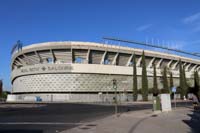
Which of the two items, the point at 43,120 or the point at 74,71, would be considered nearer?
the point at 43,120

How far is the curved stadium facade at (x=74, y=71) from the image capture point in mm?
91938

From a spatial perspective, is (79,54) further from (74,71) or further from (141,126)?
(141,126)

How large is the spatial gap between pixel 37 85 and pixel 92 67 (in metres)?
18.4

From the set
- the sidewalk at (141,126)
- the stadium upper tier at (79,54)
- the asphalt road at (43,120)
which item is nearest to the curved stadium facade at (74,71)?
the stadium upper tier at (79,54)

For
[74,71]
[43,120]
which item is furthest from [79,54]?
[43,120]

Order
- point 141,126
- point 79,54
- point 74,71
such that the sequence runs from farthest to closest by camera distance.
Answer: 1. point 79,54
2. point 74,71
3. point 141,126

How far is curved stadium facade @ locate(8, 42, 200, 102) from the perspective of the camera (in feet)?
302

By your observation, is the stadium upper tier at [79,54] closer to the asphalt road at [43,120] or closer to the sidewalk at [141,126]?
the asphalt road at [43,120]

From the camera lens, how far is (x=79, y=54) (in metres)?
95.2

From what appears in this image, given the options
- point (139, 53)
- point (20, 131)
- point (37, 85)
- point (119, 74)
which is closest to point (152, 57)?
point (139, 53)

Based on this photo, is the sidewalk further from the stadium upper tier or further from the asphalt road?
the stadium upper tier

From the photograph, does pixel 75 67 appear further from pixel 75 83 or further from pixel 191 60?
pixel 191 60

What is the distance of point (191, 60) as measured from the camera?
119500 mm

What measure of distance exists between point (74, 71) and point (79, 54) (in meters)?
6.80
